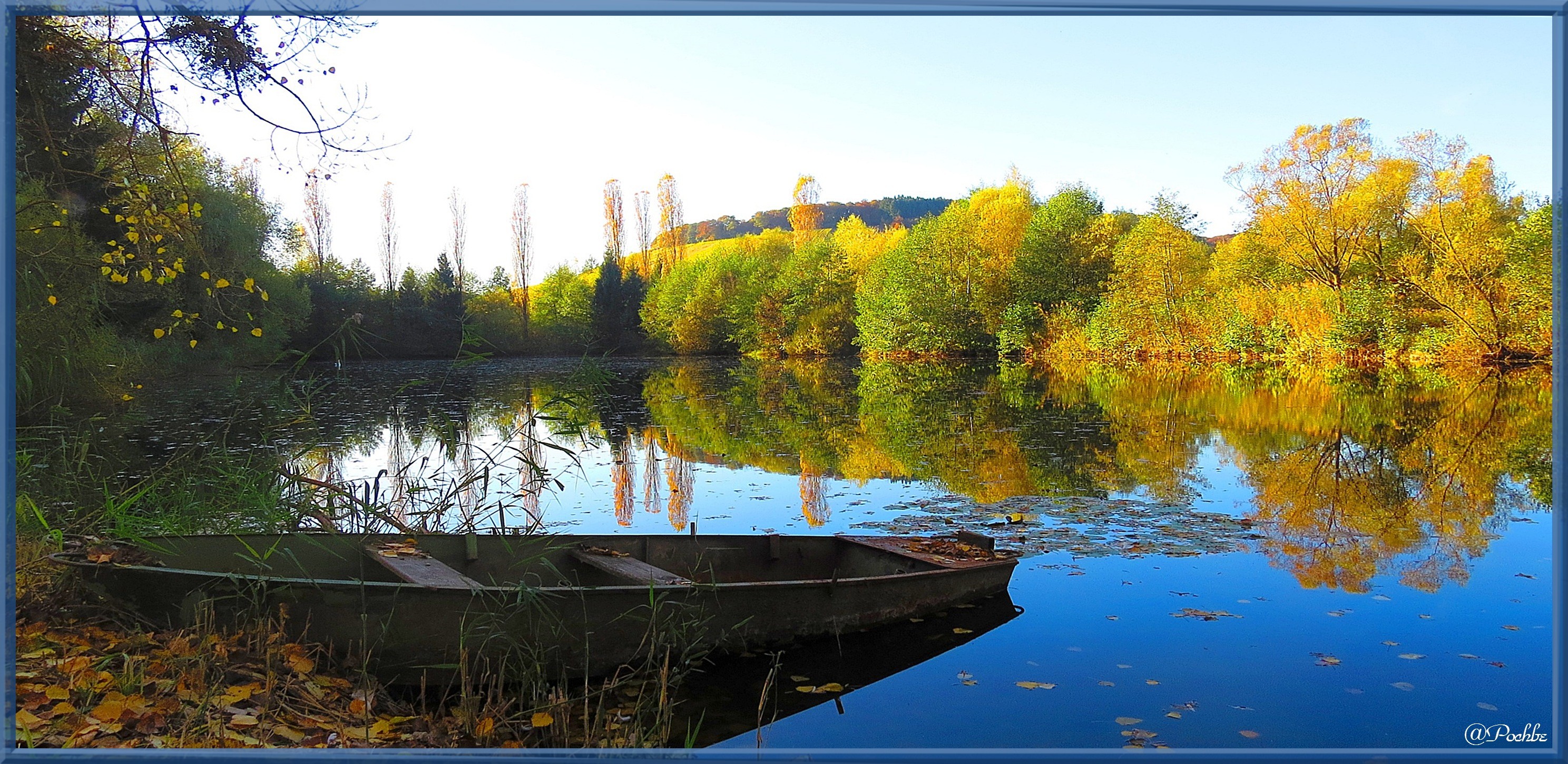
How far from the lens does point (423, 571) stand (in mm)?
5055

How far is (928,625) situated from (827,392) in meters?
18.5

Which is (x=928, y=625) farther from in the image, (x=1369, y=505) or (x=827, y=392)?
(x=827, y=392)

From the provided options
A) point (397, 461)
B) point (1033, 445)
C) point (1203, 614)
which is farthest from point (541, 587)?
point (1033, 445)

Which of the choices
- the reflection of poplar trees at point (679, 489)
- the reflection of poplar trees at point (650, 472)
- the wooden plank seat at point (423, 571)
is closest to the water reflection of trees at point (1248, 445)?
the reflection of poplar trees at point (650, 472)

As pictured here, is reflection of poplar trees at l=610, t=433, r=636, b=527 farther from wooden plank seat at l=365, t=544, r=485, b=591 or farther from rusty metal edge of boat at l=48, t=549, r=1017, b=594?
rusty metal edge of boat at l=48, t=549, r=1017, b=594

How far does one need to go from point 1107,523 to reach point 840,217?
4953 centimetres

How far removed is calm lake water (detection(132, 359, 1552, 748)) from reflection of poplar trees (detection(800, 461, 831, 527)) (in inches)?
2.4

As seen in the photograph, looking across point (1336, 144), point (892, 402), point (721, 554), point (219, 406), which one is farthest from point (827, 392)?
point (721, 554)

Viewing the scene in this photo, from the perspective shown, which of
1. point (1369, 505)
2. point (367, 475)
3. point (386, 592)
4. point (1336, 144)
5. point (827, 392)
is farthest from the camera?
point (1336, 144)

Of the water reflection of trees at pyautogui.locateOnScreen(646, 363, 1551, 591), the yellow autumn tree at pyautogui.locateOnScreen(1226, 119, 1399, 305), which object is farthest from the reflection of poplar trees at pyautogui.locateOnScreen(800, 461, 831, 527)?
the yellow autumn tree at pyautogui.locateOnScreen(1226, 119, 1399, 305)

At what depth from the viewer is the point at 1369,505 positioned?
9.30m

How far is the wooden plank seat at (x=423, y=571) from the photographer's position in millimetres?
4727

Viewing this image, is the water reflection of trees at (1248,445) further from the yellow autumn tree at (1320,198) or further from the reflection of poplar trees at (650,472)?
the yellow autumn tree at (1320,198)

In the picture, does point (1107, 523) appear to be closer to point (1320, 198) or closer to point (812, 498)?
point (812, 498)
